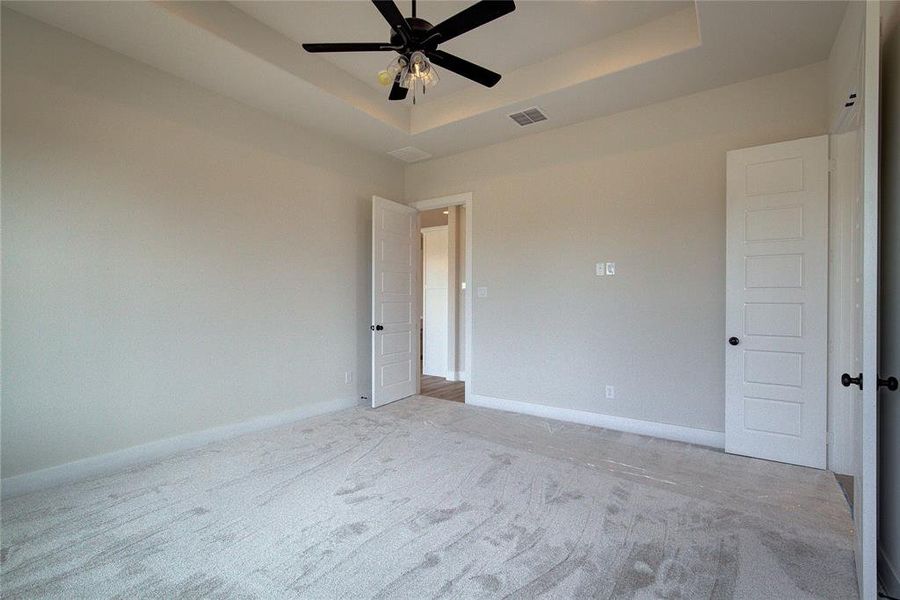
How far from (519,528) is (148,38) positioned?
3900 millimetres

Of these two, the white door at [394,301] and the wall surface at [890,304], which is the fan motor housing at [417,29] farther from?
the white door at [394,301]

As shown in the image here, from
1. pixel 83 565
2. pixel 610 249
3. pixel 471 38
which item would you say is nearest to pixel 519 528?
pixel 83 565

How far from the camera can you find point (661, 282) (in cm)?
355

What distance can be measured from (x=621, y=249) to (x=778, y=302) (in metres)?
1.25

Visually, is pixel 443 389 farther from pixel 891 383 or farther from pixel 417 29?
pixel 891 383

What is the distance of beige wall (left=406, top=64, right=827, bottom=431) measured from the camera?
3.30 m

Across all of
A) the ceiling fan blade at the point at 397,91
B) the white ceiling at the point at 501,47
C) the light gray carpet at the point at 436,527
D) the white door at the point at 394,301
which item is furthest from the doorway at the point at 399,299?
the ceiling fan blade at the point at 397,91

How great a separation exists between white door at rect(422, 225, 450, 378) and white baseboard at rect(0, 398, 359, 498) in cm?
282

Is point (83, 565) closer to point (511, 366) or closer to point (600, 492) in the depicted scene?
point (600, 492)

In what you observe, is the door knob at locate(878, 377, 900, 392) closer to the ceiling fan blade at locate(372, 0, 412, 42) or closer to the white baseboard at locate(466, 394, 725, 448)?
the white baseboard at locate(466, 394, 725, 448)

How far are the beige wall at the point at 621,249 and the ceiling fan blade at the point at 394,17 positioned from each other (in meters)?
2.49

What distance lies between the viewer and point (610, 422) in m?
3.80

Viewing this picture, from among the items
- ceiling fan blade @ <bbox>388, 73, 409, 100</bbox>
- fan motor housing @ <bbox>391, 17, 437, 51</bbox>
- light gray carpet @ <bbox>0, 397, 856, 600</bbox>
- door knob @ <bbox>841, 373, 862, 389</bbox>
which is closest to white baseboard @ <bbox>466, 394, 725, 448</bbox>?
light gray carpet @ <bbox>0, 397, 856, 600</bbox>

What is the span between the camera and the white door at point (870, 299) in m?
1.48
